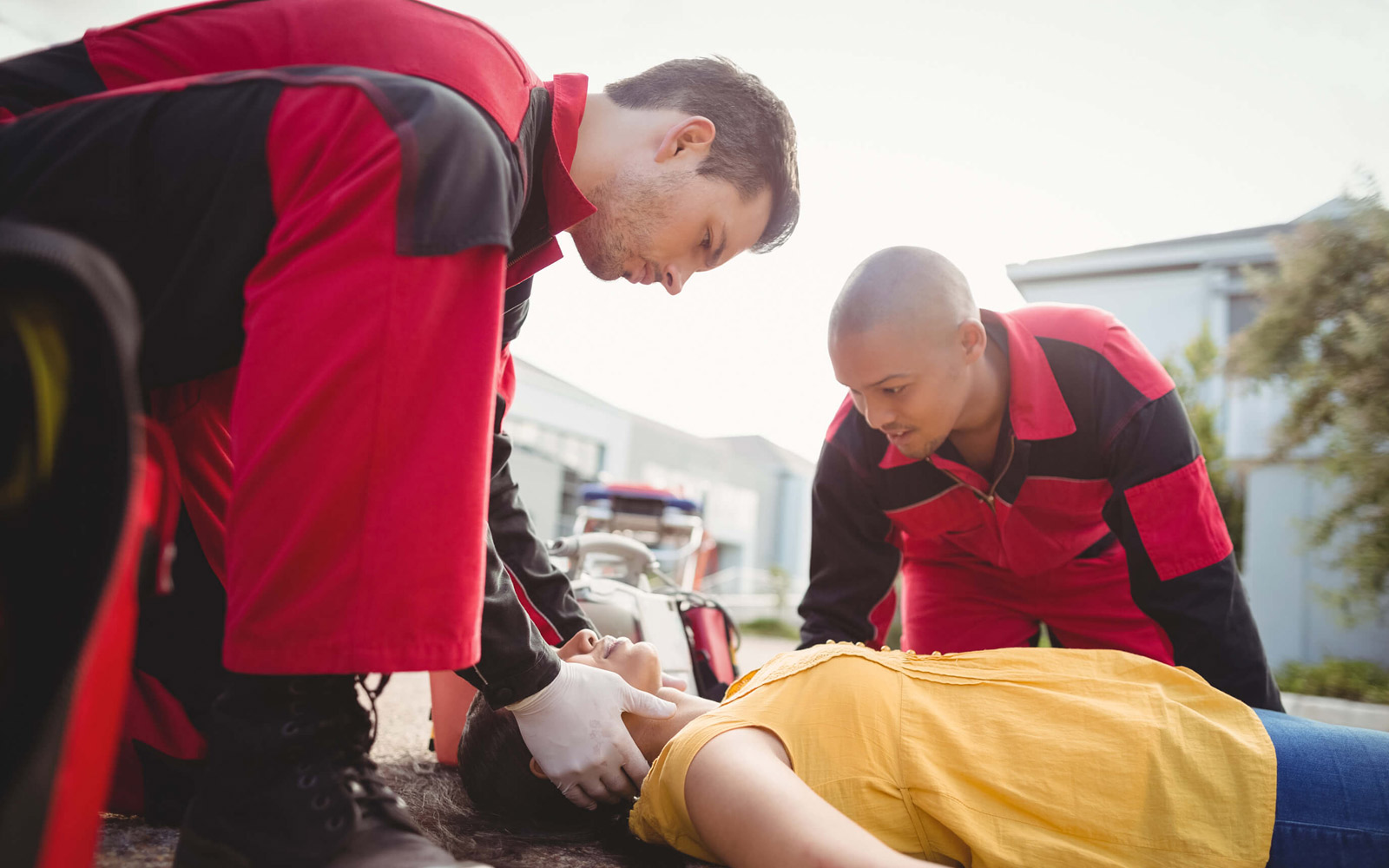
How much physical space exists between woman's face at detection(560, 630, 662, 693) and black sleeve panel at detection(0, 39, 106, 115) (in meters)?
1.05

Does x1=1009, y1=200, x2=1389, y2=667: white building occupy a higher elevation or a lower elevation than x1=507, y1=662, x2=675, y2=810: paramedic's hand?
higher

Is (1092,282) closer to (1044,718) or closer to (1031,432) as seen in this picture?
(1031,432)

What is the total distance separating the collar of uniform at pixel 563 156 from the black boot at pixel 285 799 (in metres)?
0.81

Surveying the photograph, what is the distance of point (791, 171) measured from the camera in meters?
1.76

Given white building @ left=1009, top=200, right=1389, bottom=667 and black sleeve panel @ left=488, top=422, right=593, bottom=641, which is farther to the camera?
white building @ left=1009, top=200, right=1389, bottom=667

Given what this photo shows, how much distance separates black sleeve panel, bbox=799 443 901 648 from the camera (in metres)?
2.35

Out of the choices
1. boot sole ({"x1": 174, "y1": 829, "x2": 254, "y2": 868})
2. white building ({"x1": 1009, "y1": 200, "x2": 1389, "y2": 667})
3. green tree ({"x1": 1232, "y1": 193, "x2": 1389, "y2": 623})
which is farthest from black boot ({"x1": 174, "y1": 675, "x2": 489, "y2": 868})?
white building ({"x1": 1009, "y1": 200, "x2": 1389, "y2": 667})

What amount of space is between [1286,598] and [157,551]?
→ 32.2 feet

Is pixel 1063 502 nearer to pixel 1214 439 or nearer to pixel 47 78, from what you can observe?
pixel 47 78

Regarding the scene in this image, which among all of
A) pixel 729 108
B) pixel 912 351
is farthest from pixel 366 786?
pixel 912 351

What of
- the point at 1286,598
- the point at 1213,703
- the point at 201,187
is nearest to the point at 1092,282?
the point at 1286,598

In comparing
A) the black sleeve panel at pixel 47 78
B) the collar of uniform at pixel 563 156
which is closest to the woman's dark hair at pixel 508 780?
the collar of uniform at pixel 563 156

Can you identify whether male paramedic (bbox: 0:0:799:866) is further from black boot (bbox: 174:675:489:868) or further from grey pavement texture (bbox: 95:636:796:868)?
grey pavement texture (bbox: 95:636:796:868)

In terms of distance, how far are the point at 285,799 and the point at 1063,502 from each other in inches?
74.1
